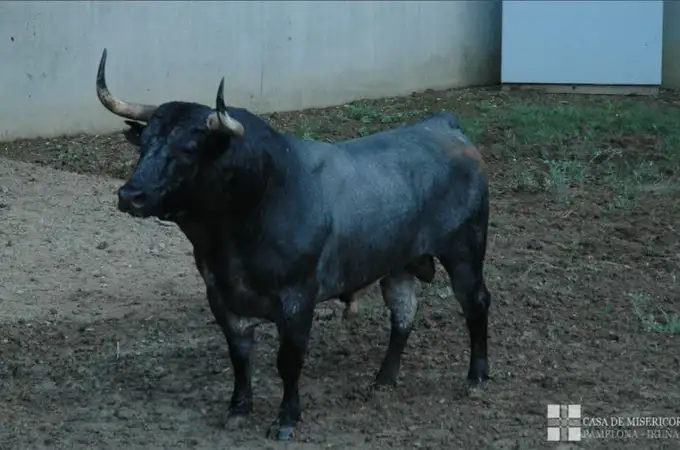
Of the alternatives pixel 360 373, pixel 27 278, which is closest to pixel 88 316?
pixel 27 278

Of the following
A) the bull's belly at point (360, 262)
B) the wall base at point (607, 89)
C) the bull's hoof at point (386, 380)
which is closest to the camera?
the bull's belly at point (360, 262)

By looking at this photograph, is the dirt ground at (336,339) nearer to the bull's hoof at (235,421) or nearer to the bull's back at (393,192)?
the bull's hoof at (235,421)

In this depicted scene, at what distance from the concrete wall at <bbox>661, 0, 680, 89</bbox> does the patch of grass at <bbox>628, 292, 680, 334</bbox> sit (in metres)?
7.94

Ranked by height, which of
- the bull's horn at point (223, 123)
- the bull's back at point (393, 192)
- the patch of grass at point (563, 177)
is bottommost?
the patch of grass at point (563, 177)

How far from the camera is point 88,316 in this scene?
8.02 m

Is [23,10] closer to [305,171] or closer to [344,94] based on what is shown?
[344,94]

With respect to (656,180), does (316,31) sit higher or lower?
higher

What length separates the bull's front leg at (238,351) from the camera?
6086 millimetres

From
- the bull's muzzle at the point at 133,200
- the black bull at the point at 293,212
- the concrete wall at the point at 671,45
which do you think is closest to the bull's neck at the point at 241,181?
the black bull at the point at 293,212

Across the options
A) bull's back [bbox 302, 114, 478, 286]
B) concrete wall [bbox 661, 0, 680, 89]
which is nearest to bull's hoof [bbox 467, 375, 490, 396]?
bull's back [bbox 302, 114, 478, 286]

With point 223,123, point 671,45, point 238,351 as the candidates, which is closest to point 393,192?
point 238,351

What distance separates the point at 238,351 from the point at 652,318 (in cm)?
277

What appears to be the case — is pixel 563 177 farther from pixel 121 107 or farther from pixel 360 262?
pixel 121 107

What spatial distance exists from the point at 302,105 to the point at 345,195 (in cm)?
824
